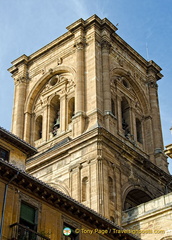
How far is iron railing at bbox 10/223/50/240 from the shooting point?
79.6 feet

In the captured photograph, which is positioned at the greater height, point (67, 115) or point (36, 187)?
point (67, 115)

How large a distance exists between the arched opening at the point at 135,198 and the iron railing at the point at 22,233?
19523mm

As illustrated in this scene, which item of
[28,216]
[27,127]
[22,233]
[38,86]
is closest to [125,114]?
[38,86]

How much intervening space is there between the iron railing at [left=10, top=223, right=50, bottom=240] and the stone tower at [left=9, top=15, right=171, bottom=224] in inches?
554

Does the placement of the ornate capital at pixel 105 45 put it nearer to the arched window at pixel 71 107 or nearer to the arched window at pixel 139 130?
the arched window at pixel 71 107

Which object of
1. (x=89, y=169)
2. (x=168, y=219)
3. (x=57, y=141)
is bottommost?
(x=168, y=219)

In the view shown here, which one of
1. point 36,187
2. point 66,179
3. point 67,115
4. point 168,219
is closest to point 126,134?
point 67,115

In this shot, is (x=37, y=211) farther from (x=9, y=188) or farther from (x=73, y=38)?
(x=73, y=38)

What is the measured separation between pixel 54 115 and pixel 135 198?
1218 cm

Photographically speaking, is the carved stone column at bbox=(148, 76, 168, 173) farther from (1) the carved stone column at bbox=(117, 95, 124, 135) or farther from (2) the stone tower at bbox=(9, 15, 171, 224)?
(1) the carved stone column at bbox=(117, 95, 124, 135)

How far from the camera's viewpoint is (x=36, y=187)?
26484 mm

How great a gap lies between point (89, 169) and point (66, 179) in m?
2.64

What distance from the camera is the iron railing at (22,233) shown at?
955 inches

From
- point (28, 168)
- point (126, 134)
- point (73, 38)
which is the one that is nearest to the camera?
point (28, 168)
